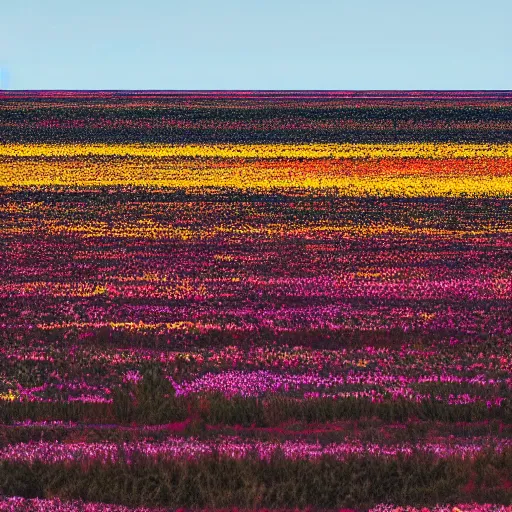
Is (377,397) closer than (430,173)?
Yes

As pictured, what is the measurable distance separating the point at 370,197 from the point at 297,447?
67.6 ft

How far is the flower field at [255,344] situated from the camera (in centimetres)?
663

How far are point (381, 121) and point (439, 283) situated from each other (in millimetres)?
37834

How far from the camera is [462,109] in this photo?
5831 centimetres

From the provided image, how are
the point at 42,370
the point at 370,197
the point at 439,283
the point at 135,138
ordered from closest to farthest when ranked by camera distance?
the point at 42,370, the point at 439,283, the point at 370,197, the point at 135,138

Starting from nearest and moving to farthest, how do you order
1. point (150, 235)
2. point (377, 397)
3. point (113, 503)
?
point (113, 503) < point (377, 397) < point (150, 235)

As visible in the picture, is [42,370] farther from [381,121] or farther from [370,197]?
[381,121]

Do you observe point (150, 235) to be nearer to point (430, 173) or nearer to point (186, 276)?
point (186, 276)

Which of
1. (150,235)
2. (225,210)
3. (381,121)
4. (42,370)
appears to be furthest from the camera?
(381,121)

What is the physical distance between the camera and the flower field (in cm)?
663

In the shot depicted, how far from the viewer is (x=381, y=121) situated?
51.7 metres

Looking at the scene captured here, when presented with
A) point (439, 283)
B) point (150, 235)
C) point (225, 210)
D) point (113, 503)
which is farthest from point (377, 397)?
point (225, 210)

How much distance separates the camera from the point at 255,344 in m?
11.0

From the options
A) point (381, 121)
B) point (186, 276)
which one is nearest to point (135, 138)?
point (381, 121)
